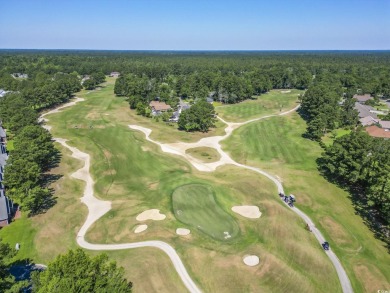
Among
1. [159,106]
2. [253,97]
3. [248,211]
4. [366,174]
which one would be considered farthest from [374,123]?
[159,106]

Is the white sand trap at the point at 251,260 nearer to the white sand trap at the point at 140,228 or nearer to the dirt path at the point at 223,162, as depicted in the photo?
the dirt path at the point at 223,162

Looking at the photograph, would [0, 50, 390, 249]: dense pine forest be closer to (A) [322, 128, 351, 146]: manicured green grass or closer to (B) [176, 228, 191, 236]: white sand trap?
(A) [322, 128, 351, 146]: manicured green grass

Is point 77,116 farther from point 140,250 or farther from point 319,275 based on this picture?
point 319,275

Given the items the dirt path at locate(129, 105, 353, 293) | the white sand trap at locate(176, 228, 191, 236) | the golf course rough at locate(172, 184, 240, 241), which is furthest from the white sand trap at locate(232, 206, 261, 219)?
the white sand trap at locate(176, 228, 191, 236)

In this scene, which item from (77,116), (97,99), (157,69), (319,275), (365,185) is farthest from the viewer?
(157,69)

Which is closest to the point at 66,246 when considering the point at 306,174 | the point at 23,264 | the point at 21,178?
the point at 23,264

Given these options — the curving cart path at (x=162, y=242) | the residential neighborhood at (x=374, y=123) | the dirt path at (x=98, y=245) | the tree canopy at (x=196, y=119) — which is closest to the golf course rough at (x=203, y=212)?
the dirt path at (x=98, y=245)
